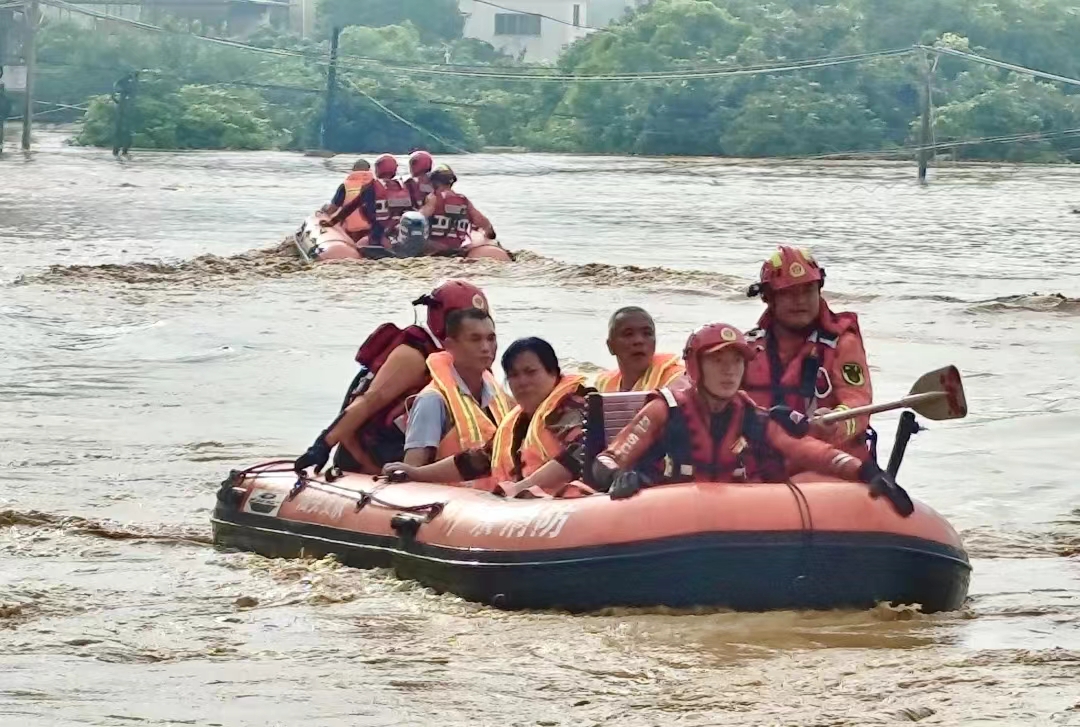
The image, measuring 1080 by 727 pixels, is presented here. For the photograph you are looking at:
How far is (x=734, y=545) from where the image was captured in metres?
7.88

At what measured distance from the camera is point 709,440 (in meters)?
8.13

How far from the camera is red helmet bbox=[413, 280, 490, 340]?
9.20 meters

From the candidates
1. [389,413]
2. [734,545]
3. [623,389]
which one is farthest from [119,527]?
[734,545]

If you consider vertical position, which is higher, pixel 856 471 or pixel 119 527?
pixel 856 471

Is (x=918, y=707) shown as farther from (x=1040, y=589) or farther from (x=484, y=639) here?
(x=1040, y=589)

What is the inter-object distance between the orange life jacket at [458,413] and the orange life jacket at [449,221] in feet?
42.5

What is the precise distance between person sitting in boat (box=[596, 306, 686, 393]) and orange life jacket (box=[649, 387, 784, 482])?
0.73m

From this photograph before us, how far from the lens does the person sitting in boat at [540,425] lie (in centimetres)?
873

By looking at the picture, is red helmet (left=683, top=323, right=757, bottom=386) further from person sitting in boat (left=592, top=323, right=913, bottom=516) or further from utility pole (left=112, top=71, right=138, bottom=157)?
utility pole (left=112, top=71, right=138, bottom=157)

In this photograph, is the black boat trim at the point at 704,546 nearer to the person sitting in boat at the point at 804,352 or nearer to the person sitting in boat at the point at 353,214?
A: the person sitting in boat at the point at 804,352

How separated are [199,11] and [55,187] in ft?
124

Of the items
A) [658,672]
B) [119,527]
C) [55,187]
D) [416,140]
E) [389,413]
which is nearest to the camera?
[658,672]

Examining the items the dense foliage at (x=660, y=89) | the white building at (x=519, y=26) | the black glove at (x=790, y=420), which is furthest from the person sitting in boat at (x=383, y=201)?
the white building at (x=519, y=26)

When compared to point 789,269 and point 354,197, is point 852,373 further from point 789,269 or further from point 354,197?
point 354,197
